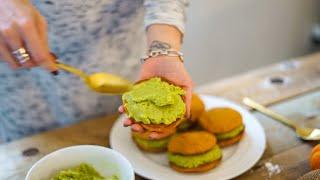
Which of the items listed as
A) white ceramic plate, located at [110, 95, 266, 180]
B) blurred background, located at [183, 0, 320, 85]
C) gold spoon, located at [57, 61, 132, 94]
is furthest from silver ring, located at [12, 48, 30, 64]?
blurred background, located at [183, 0, 320, 85]

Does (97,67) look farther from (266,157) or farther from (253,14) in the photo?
(253,14)

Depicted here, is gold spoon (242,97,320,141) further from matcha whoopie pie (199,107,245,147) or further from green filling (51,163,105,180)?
green filling (51,163,105,180)

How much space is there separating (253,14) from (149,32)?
1166 millimetres

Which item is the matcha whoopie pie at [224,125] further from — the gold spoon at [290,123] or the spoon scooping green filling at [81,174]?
the spoon scooping green filling at [81,174]

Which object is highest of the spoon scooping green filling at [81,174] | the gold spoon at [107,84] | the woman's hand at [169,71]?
the woman's hand at [169,71]

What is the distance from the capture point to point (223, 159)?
85cm

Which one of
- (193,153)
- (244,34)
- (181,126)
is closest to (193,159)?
(193,153)

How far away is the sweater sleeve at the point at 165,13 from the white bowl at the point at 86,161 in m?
0.30

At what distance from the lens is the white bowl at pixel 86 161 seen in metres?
0.68

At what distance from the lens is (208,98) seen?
1.01 metres

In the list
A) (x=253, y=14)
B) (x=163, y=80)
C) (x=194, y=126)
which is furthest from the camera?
(x=253, y=14)

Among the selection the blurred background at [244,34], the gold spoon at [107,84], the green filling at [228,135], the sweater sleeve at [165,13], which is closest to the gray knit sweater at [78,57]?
the sweater sleeve at [165,13]

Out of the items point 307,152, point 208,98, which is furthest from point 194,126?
point 307,152

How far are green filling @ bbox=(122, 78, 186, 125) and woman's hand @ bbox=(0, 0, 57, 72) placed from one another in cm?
17
